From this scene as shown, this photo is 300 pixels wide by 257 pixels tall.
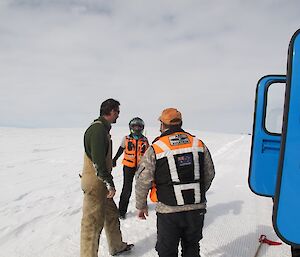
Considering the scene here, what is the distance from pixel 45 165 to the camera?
10.2 m


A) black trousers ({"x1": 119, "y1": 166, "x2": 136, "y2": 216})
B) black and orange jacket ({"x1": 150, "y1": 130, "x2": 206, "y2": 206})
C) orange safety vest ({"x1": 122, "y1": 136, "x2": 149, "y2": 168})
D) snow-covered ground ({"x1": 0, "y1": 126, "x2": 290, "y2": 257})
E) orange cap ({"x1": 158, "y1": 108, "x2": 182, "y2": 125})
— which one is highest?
orange cap ({"x1": 158, "y1": 108, "x2": 182, "y2": 125})

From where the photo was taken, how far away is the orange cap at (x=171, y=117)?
2754 mm

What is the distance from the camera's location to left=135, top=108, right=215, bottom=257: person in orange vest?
2.65 metres

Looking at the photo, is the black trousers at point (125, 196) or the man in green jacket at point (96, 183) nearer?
the man in green jacket at point (96, 183)

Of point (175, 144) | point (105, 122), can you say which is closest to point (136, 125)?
point (105, 122)

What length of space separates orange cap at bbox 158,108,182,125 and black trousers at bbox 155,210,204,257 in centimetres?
84

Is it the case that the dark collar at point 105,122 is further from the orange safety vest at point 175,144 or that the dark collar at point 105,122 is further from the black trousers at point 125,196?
the black trousers at point 125,196

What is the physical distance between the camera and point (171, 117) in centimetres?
275

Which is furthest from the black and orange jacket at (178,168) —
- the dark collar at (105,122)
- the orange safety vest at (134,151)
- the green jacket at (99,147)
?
the orange safety vest at (134,151)

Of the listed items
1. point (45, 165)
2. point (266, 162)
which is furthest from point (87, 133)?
point (45, 165)

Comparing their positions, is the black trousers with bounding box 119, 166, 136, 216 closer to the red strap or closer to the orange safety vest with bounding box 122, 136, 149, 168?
the orange safety vest with bounding box 122, 136, 149, 168

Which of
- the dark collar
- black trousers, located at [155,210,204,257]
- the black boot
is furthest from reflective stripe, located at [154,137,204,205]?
the black boot

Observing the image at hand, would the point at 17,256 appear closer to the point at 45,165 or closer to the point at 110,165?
the point at 110,165

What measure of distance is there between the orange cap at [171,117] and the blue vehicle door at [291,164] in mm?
1010
